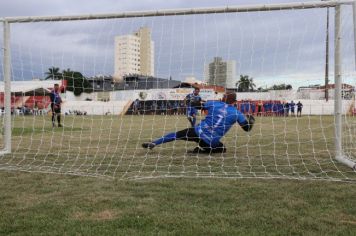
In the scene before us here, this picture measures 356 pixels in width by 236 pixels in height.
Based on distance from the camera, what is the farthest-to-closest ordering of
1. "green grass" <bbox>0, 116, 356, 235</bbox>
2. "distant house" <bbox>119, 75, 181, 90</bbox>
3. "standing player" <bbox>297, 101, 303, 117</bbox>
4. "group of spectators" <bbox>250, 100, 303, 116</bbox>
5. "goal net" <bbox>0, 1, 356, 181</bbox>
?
"group of spectators" <bbox>250, 100, 303, 116</bbox> < "standing player" <bbox>297, 101, 303, 117</bbox> < "distant house" <bbox>119, 75, 181, 90</bbox> < "goal net" <bbox>0, 1, 356, 181</bbox> < "green grass" <bbox>0, 116, 356, 235</bbox>

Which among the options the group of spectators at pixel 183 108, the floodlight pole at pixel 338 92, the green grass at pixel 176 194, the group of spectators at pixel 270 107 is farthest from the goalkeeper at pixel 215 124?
the group of spectators at pixel 183 108

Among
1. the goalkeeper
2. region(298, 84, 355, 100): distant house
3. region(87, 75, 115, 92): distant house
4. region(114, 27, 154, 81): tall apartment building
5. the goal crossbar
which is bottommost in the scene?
the goalkeeper

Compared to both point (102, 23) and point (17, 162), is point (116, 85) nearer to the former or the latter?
point (102, 23)

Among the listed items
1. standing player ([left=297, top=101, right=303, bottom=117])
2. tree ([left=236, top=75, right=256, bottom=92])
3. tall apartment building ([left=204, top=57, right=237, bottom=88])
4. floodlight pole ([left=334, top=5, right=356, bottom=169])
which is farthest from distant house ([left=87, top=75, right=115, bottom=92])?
standing player ([left=297, top=101, right=303, bottom=117])

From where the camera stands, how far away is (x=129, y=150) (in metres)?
9.55

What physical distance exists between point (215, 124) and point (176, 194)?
355 cm

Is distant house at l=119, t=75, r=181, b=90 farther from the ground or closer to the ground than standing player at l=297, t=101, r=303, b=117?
farther from the ground

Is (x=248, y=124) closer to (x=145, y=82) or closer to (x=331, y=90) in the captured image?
(x=331, y=90)

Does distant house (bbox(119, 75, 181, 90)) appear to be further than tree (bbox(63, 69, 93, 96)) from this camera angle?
Yes

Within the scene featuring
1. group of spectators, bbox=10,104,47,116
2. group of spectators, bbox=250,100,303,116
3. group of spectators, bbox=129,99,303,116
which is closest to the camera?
group of spectators, bbox=250,100,303,116

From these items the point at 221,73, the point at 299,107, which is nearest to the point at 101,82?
the point at 221,73

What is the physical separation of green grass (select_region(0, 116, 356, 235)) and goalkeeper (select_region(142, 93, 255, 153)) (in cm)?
38

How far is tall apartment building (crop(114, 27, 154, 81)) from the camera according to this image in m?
8.80

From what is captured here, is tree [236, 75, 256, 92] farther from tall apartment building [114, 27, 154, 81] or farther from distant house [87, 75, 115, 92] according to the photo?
distant house [87, 75, 115, 92]
